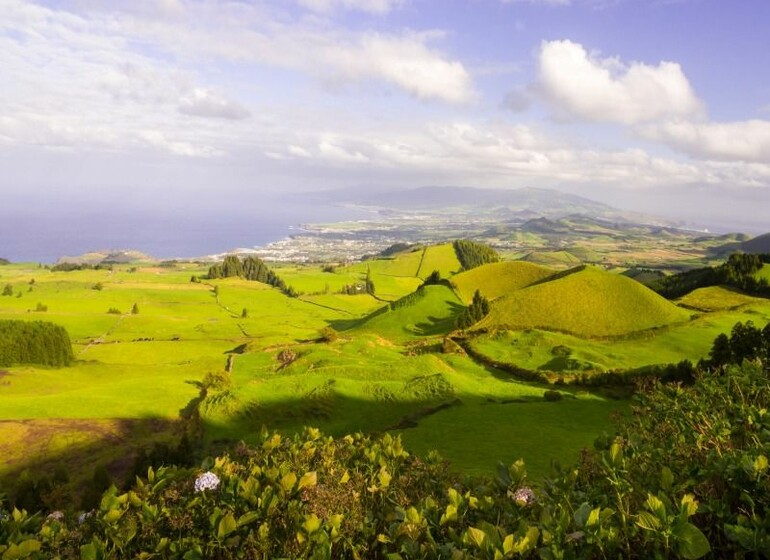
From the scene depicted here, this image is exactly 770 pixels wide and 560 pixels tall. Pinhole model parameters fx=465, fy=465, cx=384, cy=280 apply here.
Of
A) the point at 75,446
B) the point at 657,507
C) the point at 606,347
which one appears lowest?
the point at 75,446

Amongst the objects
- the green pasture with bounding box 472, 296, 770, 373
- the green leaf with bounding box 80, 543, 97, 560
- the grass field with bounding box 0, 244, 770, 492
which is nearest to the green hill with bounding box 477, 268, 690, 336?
the grass field with bounding box 0, 244, 770, 492

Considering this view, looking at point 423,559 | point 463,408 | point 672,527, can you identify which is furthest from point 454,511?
point 463,408

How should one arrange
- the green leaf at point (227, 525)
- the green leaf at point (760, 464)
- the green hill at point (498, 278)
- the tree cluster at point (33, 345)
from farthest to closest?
the green hill at point (498, 278) → the tree cluster at point (33, 345) → the green leaf at point (227, 525) → the green leaf at point (760, 464)

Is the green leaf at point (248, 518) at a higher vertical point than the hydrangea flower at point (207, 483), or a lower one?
higher

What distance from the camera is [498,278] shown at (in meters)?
111

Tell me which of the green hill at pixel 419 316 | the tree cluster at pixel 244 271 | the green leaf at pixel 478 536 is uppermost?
the green leaf at pixel 478 536

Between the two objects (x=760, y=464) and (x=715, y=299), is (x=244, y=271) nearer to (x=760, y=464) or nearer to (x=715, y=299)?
(x=715, y=299)

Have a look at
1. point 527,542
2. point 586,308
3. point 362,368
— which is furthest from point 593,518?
point 586,308

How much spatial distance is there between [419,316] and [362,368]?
45.9 metres

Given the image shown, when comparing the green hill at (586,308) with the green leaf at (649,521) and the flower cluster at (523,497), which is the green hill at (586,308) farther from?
the green leaf at (649,521)

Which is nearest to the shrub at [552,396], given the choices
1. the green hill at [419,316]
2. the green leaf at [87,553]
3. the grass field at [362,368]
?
the grass field at [362,368]

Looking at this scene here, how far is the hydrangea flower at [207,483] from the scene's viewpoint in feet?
21.1

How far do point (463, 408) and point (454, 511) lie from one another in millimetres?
30147

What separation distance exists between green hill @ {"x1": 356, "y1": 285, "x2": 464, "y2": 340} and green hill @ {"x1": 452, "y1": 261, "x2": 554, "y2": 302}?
768 cm
